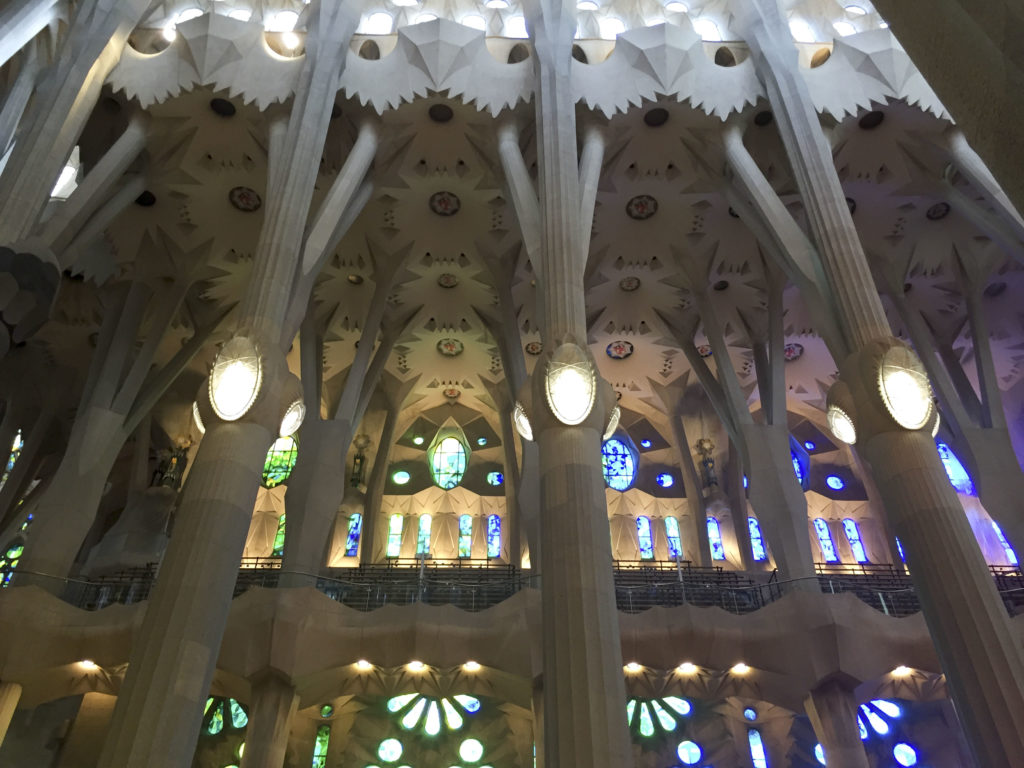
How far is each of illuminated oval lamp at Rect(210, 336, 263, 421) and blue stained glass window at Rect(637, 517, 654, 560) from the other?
504 inches

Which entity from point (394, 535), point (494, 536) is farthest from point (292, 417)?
point (494, 536)

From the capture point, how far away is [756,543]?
1962cm

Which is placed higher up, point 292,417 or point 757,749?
point 292,417

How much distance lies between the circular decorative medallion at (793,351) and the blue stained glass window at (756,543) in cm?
437

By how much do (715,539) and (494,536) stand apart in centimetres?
563

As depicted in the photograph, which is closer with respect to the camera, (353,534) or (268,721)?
(268,721)

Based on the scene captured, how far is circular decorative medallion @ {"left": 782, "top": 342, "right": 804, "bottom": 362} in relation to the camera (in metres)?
20.3

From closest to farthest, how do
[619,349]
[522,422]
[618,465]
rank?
1. [522,422]
2. [619,349]
3. [618,465]

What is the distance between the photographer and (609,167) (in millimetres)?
15328

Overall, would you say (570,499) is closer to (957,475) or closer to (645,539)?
(645,539)

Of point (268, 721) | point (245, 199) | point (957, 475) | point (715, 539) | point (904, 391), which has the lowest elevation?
point (268, 721)

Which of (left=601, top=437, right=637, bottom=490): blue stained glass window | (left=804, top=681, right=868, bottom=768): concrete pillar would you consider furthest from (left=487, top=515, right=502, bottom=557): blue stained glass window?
(left=804, top=681, right=868, bottom=768): concrete pillar

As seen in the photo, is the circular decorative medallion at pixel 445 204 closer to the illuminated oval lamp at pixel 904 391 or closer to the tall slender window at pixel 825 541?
the illuminated oval lamp at pixel 904 391

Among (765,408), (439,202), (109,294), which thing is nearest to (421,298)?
(439,202)
